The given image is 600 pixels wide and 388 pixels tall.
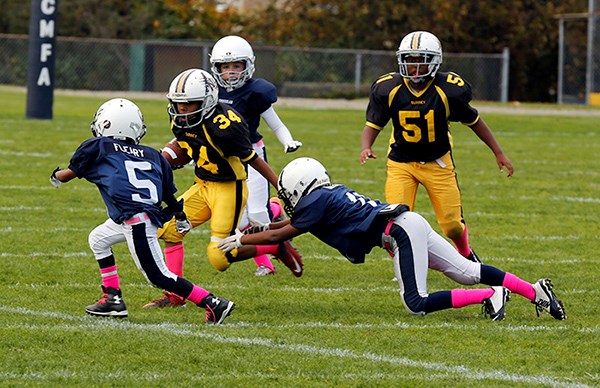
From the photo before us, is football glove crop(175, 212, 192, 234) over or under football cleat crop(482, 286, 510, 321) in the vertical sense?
over

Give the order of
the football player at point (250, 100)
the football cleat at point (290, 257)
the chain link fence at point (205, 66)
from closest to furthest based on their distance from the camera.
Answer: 1. the football cleat at point (290, 257)
2. the football player at point (250, 100)
3. the chain link fence at point (205, 66)

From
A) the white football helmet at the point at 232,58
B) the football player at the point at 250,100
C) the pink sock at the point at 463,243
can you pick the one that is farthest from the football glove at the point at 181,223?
the pink sock at the point at 463,243

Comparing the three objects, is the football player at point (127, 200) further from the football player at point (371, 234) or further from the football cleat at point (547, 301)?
the football cleat at point (547, 301)

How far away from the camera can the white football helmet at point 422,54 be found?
7.51 m

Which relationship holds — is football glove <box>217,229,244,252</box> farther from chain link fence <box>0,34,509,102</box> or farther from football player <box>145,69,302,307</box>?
chain link fence <box>0,34,509,102</box>

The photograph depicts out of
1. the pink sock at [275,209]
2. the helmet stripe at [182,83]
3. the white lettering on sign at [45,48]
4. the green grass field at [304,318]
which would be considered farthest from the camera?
the white lettering on sign at [45,48]

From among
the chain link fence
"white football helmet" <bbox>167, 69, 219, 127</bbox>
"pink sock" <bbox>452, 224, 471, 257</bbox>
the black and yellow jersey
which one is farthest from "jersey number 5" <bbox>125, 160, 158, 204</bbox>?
the chain link fence

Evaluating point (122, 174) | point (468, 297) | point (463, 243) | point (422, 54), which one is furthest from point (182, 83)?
point (463, 243)

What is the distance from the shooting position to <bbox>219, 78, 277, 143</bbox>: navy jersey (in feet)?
26.1

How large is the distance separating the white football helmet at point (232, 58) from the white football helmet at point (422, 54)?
106cm

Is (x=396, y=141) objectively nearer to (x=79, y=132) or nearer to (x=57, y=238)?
(x=57, y=238)

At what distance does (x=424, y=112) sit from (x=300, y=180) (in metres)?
1.64

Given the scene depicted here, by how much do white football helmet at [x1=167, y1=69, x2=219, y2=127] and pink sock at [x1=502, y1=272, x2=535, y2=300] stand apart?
1987mm

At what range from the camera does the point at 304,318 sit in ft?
20.7
